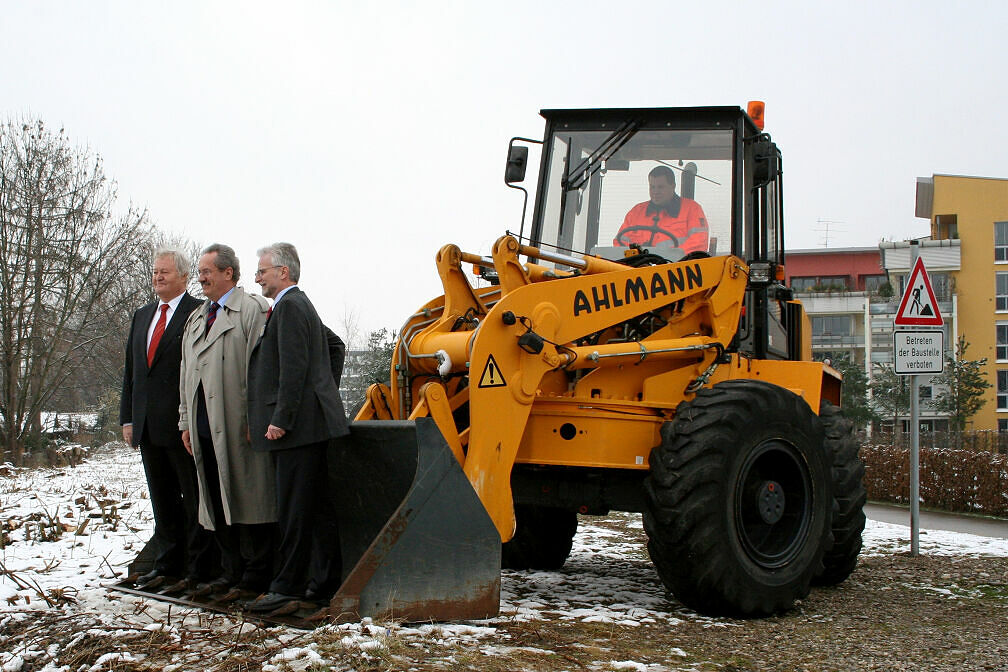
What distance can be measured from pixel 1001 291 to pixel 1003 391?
14.4ft

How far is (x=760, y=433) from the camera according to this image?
19.7ft

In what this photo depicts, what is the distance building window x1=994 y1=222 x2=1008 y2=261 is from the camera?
148 ft

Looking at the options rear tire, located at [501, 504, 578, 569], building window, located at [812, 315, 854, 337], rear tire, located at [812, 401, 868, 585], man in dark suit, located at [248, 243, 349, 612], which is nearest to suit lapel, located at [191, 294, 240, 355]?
man in dark suit, located at [248, 243, 349, 612]

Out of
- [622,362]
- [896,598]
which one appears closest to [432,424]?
[622,362]

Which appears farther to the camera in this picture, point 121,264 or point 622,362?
point 121,264

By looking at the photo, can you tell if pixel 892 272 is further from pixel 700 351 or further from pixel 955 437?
pixel 700 351

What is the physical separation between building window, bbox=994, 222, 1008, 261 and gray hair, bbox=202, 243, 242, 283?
45.5m

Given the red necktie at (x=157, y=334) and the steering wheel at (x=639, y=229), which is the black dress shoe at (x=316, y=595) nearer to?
the red necktie at (x=157, y=334)

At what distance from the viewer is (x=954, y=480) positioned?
1641 centimetres

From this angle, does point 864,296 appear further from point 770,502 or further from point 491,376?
point 491,376

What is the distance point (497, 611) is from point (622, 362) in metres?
1.71

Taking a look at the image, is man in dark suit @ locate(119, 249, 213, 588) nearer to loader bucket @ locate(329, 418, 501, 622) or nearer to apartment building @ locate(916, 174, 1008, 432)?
loader bucket @ locate(329, 418, 501, 622)

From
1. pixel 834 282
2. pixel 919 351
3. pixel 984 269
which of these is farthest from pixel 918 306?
pixel 834 282

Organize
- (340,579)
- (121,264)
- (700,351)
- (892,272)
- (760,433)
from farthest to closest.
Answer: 1. (892,272)
2. (121,264)
3. (700,351)
4. (760,433)
5. (340,579)
